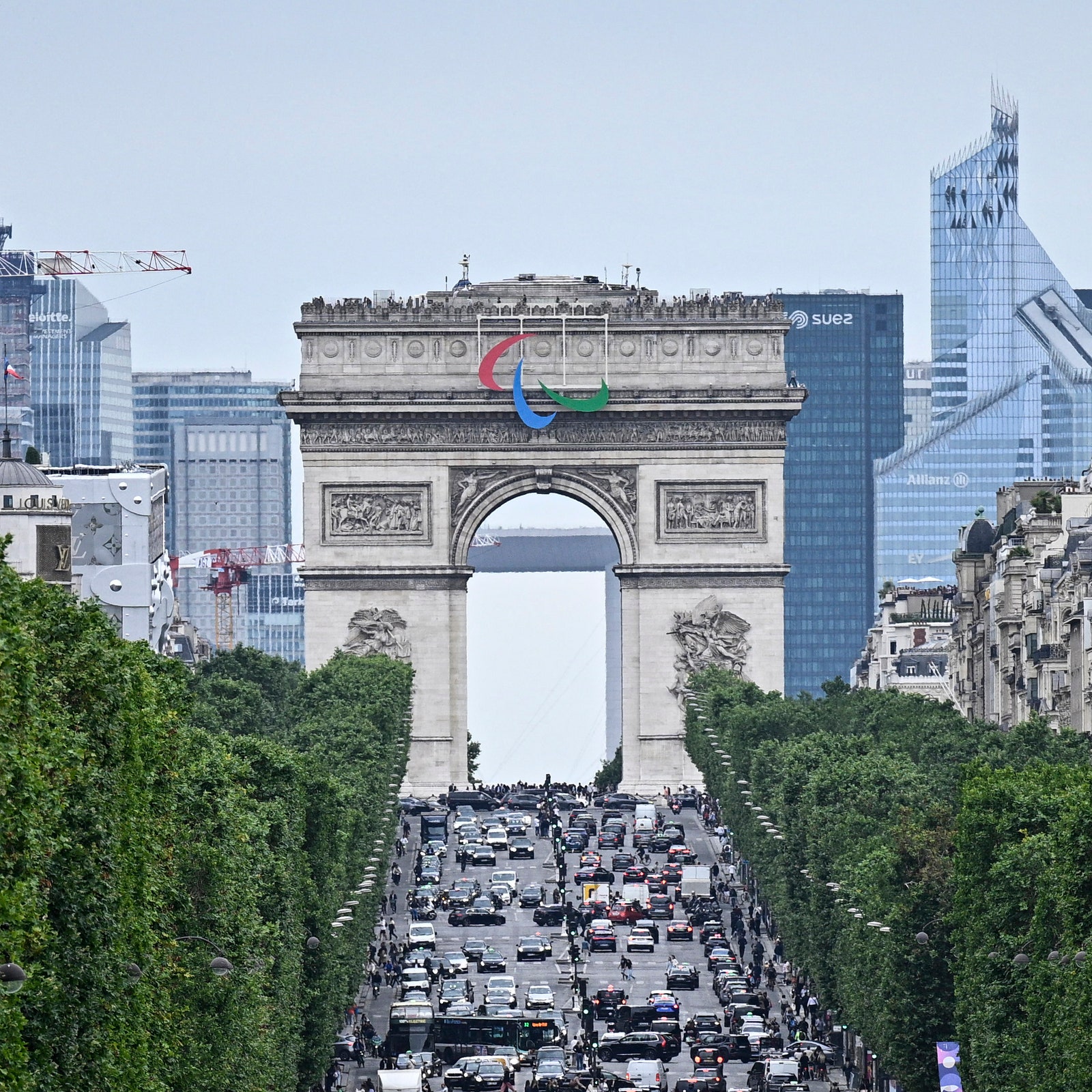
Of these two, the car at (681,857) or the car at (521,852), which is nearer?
the car at (681,857)

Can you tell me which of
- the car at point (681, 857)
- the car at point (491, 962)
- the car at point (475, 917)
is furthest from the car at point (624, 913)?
the car at point (681, 857)

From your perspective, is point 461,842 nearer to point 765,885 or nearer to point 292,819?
point 765,885

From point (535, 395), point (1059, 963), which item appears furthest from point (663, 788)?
point (1059, 963)

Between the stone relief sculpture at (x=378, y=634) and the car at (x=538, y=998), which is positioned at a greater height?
the stone relief sculpture at (x=378, y=634)

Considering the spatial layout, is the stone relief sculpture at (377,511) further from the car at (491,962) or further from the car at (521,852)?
the car at (491,962)

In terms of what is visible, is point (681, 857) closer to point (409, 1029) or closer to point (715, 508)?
point (715, 508)

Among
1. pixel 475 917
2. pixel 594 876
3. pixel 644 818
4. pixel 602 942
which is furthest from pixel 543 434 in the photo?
pixel 602 942
